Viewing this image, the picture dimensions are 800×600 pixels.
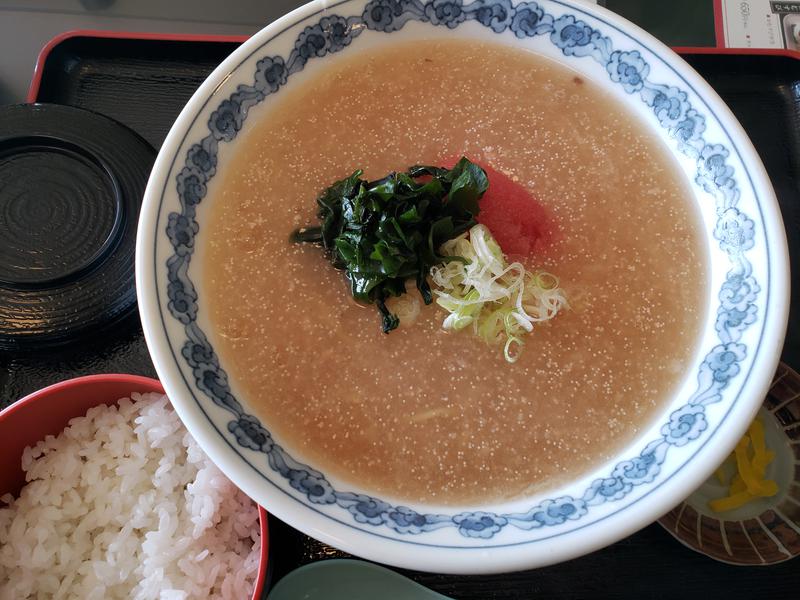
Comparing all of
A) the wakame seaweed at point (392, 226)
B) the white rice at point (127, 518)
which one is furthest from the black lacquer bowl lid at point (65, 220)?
the wakame seaweed at point (392, 226)

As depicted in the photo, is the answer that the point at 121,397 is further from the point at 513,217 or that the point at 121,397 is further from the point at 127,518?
the point at 513,217

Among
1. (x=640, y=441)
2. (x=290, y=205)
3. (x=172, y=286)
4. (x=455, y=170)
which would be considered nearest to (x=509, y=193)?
(x=455, y=170)

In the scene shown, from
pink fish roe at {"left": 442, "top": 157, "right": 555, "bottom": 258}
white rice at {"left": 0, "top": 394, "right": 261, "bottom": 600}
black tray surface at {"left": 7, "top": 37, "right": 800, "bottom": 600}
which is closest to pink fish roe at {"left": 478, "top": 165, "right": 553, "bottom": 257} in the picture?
pink fish roe at {"left": 442, "top": 157, "right": 555, "bottom": 258}

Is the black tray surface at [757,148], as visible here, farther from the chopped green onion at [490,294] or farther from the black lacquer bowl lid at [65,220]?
the chopped green onion at [490,294]

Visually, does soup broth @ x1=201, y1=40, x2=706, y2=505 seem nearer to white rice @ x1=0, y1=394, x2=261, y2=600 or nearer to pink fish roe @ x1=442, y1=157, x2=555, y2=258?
pink fish roe @ x1=442, y1=157, x2=555, y2=258

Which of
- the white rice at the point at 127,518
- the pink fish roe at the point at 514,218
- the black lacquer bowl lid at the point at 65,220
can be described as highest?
the pink fish roe at the point at 514,218

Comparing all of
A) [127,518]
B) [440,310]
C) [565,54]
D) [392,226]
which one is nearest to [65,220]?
[127,518]

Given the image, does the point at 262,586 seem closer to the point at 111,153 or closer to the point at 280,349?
the point at 280,349
